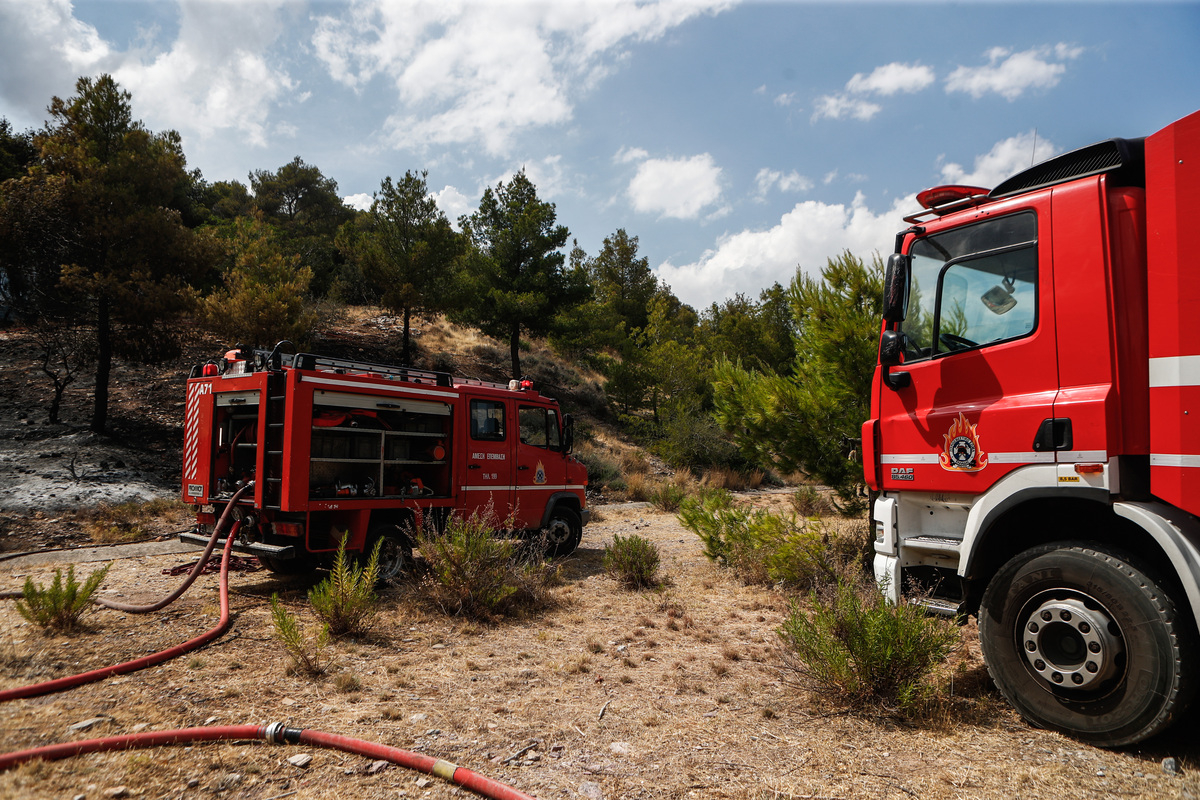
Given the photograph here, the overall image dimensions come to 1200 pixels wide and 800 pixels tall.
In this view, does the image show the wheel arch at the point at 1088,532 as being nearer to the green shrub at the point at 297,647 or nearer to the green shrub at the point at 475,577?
the green shrub at the point at 475,577

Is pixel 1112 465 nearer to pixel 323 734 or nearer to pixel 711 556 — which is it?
pixel 323 734

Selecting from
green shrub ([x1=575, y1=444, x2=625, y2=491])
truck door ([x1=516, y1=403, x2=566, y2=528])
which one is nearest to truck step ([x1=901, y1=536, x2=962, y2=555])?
truck door ([x1=516, y1=403, x2=566, y2=528])

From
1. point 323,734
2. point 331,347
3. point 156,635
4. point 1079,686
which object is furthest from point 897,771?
point 331,347

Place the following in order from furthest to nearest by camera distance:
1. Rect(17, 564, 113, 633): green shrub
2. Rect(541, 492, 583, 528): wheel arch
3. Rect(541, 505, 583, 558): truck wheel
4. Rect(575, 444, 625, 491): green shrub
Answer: Rect(575, 444, 625, 491): green shrub, Rect(541, 505, 583, 558): truck wheel, Rect(541, 492, 583, 528): wheel arch, Rect(17, 564, 113, 633): green shrub

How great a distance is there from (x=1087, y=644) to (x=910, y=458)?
1.60 meters

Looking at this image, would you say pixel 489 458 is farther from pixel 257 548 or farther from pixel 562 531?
pixel 257 548

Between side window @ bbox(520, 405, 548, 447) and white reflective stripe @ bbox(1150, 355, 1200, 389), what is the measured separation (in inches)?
292

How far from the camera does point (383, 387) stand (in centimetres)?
759

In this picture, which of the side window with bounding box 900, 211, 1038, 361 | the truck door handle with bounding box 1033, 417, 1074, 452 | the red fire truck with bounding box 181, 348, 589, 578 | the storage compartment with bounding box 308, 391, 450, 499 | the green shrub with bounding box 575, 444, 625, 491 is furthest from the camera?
the green shrub with bounding box 575, 444, 625, 491

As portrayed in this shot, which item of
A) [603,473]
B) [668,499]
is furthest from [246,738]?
[603,473]

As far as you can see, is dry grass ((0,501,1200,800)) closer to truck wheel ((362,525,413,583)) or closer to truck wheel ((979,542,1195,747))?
truck wheel ((979,542,1195,747))

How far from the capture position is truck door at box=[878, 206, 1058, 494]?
13.3 ft

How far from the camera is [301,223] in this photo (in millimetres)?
40531

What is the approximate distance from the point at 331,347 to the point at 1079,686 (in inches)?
1094
